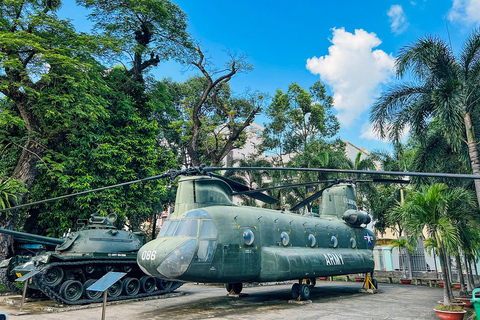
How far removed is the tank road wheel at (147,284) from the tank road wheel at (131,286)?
19 cm

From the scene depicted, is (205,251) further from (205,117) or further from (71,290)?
(205,117)

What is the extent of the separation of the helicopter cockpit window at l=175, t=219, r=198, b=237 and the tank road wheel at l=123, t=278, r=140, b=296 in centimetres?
538

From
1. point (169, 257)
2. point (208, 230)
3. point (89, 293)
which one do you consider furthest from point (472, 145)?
point (89, 293)

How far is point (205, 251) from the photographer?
34.3ft

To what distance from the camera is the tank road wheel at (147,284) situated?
49.3 feet

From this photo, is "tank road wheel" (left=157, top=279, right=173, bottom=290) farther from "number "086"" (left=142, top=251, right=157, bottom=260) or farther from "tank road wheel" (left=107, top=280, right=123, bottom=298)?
"number "086"" (left=142, top=251, right=157, bottom=260)

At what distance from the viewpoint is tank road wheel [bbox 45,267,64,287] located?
42.4 feet

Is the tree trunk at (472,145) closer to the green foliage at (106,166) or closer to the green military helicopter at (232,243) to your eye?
the green military helicopter at (232,243)

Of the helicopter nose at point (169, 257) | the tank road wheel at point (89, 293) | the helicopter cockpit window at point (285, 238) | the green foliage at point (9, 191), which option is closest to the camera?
the helicopter nose at point (169, 257)

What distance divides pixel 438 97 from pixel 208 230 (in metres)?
8.97

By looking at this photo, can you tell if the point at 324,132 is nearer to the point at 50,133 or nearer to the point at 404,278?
the point at 404,278

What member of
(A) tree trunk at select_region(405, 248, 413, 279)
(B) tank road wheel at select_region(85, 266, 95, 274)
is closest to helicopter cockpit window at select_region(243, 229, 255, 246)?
(B) tank road wheel at select_region(85, 266, 95, 274)

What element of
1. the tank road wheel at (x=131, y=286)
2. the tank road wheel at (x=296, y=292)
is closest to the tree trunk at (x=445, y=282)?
the tank road wheel at (x=296, y=292)

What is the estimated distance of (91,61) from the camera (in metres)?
20.3
